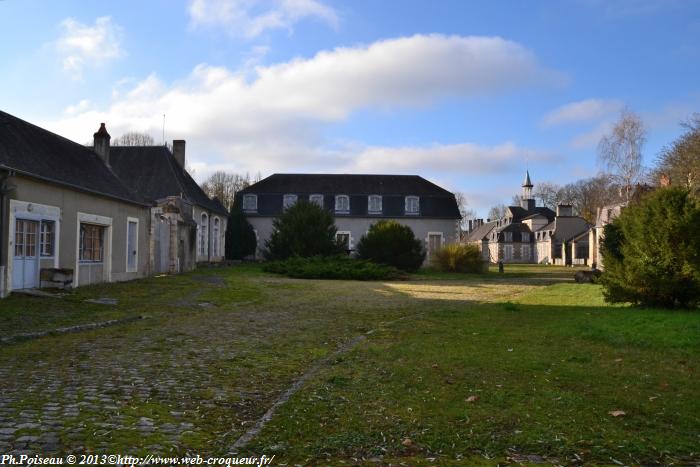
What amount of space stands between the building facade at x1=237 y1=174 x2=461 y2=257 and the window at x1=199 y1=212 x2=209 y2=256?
7.93 metres

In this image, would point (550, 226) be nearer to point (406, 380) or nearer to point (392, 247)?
point (392, 247)

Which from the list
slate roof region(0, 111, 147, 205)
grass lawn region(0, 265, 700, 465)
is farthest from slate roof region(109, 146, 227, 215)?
grass lawn region(0, 265, 700, 465)

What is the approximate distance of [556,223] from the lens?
2569 inches

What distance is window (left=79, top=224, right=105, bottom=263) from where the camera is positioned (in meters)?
18.0

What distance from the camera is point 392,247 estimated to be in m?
31.0

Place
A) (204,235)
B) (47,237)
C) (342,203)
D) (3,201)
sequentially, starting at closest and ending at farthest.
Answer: (3,201), (47,237), (204,235), (342,203)

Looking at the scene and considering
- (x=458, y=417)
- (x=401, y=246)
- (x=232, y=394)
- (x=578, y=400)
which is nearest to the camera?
(x=458, y=417)

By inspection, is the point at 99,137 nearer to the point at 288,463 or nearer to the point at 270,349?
the point at 270,349

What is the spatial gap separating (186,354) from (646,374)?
5.69 m

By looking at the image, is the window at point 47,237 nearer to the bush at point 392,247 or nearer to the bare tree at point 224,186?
the bush at point 392,247

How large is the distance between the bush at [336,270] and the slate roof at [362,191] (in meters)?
14.9

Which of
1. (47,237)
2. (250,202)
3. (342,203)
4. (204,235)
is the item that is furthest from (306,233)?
(47,237)

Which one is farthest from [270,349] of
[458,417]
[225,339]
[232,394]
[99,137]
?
[99,137]

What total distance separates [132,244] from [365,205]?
24.1 meters
